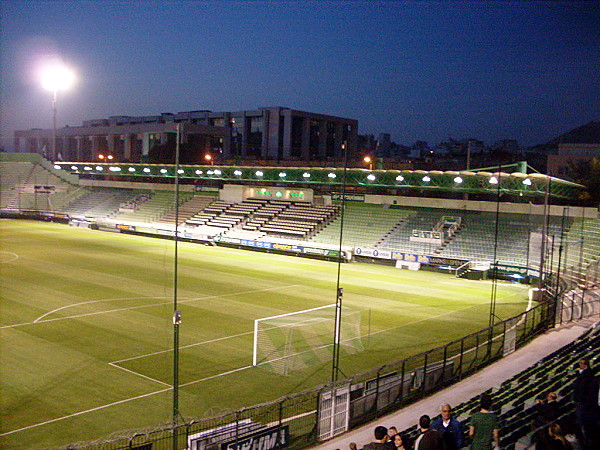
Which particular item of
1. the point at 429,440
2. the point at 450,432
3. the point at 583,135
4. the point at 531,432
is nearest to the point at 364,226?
the point at 531,432

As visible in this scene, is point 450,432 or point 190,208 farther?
point 190,208

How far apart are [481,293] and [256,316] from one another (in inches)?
546

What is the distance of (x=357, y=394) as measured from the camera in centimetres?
1251

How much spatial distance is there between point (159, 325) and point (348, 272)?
17702 millimetres

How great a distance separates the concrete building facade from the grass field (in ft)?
174

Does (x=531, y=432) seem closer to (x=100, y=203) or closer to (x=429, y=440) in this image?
(x=429, y=440)

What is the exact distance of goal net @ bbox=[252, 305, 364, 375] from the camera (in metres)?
17.1

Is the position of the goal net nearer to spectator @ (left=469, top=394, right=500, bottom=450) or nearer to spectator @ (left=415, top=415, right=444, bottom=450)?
spectator @ (left=469, top=394, right=500, bottom=450)

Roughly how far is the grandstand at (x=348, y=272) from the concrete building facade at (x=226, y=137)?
19.3 metres

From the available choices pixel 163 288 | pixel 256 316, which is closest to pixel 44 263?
pixel 163 288

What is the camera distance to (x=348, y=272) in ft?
120

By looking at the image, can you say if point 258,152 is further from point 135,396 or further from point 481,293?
point 135,396

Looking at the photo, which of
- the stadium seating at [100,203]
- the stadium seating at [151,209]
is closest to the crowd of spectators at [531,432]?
the stadium seating at [151,209]

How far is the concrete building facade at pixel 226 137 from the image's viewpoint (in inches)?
3652
